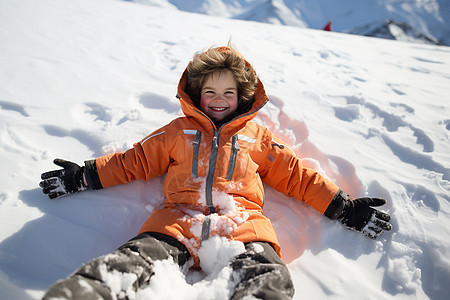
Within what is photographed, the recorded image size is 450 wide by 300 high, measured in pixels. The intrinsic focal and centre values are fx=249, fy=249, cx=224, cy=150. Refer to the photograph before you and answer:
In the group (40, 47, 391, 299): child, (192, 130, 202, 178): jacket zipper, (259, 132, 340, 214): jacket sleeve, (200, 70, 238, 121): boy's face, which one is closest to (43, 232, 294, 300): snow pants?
(40, 47, 391, 299): child

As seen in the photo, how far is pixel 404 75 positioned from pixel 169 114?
3304 mm

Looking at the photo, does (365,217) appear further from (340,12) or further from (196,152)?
(340,12)

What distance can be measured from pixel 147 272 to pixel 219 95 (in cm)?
110

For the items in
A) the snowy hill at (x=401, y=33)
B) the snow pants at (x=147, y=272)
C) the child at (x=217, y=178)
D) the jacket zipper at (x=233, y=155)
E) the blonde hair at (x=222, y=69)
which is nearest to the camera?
the snow pants at (x=147, y=272)

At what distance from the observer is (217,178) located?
4.69 feet

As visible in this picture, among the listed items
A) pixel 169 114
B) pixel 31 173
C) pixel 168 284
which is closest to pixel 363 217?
pixel 168 284

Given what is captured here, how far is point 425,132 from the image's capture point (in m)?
2.13

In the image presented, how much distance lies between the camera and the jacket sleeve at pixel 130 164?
1.52m

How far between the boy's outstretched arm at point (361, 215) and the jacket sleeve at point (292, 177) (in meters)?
0.04

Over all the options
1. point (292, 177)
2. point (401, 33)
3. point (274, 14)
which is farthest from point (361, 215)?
point (274, 14)

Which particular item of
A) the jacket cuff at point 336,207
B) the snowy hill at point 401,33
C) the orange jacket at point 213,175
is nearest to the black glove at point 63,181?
the orange jacket at point 213,175

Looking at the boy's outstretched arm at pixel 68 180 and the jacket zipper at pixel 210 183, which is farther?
the boy's outstretched arm at pixel 68 180

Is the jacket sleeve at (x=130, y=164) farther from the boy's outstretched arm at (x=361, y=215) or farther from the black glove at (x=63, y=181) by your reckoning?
the boy's outstretched arm at (x=361, y=215)

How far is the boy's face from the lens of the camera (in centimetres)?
164
